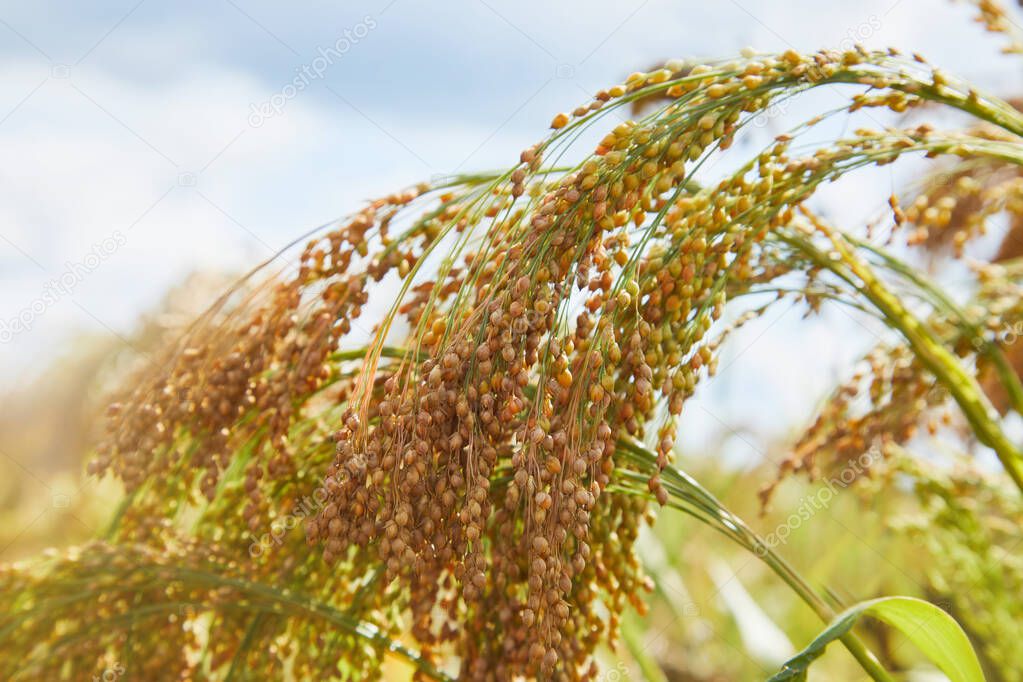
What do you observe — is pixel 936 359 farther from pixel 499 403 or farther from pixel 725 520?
pixel 499 403

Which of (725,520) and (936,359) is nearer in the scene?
(725,520)

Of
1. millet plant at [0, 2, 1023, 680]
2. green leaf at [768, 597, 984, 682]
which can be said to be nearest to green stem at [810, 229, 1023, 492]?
millet plant at [0, 2, 1023, 680]

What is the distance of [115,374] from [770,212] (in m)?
4.65

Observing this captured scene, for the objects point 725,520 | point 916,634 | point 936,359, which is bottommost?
point 916,634

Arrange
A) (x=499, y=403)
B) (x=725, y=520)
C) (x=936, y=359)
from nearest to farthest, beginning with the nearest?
(x=499, y=403) → (x=725, y=520) → (x=936, y=359)

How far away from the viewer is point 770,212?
3.48 feet

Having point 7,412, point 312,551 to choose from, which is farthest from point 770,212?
point 7,412

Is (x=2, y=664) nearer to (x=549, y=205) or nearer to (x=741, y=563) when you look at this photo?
(x=549, y=205)

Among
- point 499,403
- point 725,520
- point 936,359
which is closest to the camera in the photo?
point 499,403

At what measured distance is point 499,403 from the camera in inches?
36.9

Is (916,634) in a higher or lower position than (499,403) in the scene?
lower

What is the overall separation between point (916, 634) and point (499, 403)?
56cm

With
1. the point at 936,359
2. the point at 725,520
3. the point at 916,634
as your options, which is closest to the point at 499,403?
the point at 725,520

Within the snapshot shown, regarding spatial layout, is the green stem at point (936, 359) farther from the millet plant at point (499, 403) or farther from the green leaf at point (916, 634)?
the green leaf at point (916, 634)
